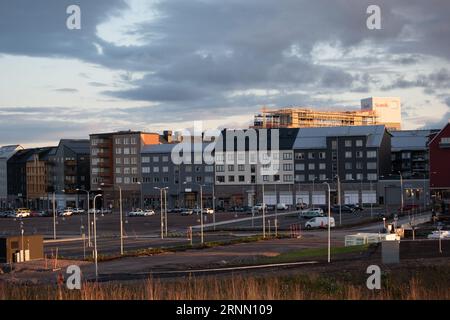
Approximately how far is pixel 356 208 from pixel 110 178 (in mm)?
61630

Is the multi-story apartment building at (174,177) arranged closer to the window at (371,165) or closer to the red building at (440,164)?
the window at (371,165)

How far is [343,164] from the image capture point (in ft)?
424

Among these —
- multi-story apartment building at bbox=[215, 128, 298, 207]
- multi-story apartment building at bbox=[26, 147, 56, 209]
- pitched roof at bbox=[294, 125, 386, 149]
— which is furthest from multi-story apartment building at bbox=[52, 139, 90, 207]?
pitched roof at bbox=[294, 125, 386, 149]

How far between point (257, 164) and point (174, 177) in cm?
2077

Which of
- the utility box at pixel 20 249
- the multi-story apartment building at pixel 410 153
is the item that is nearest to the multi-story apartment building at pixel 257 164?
the multi-story apartment building at pixel 410 153

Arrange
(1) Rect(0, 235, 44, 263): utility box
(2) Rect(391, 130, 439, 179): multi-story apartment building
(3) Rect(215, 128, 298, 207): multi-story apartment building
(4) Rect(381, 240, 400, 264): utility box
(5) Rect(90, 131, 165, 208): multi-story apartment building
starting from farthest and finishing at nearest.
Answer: (5) Rect(90, 131, 165, 208): multi-story apartment building → (2) Rect(391, 130, 439, 179): multi-story apartment building → (3) Rect(215, 128, 298, 207): multi-story apartment building → (1) Rect(0, 235, 44, 263): utility box → (4) Rect(381, 240, 400, 264): utility box

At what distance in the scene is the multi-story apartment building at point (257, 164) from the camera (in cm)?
13262

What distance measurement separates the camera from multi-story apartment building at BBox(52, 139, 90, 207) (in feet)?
535

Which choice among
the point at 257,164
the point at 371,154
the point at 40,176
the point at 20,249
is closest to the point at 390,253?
the point at 20,249

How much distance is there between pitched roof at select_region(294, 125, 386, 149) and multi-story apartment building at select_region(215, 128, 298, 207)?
6.55 feet

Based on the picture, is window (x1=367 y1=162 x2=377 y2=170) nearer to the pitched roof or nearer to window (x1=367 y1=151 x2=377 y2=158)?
window (x1=367 y1=151 x2=377 y2=158)

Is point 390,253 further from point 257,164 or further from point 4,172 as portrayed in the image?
point 4,172

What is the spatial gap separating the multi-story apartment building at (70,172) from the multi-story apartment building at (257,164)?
42.4 m
